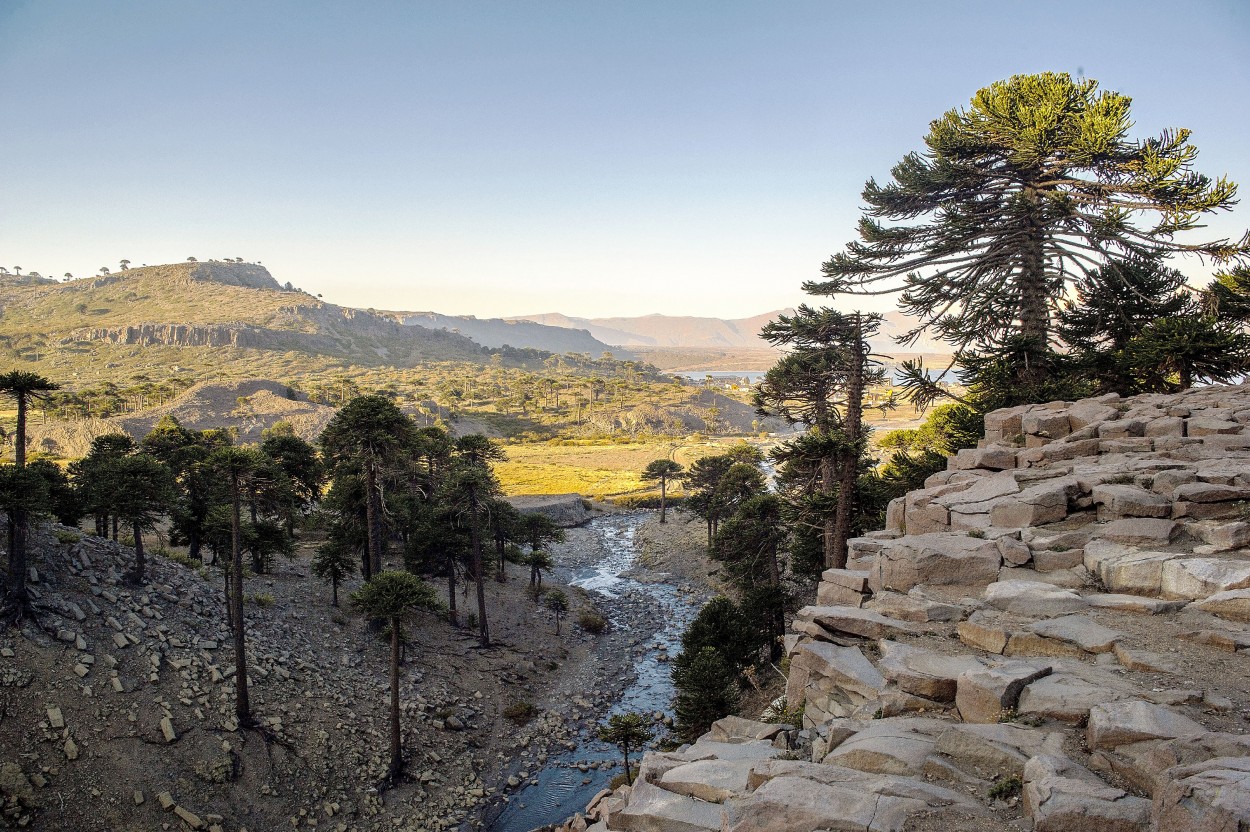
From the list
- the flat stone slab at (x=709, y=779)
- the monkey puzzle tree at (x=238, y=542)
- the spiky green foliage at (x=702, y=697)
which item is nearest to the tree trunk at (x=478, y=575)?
the monkey puzzle tree at (x=238, y=542)

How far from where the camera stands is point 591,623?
37031mm

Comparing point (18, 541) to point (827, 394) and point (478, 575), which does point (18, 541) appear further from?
point (827, 394)

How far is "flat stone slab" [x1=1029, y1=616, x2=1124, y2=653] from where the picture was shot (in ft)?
24.2

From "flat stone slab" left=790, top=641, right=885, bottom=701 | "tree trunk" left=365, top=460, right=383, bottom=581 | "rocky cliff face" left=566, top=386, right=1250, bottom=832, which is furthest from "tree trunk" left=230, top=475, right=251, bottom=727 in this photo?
"flat stone slab" left=790, top=641, right=885, bottom=701

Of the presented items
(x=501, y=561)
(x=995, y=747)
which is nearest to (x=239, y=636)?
(x=501, y=561)

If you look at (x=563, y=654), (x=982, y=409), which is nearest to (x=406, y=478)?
(x=563, y=654)

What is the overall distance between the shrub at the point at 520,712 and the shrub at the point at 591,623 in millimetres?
9637

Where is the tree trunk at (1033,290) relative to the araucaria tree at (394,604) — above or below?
above

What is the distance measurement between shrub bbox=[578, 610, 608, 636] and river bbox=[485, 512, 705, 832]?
1.75 m

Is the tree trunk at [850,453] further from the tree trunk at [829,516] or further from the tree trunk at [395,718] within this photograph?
the tree trunk at [395,718]

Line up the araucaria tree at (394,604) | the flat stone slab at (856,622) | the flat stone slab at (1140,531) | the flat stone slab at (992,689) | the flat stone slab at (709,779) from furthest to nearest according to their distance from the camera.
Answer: the araucaria tree at (394,604) → the flat stone slab at (1140,531) → the flat stone slab at (856,622) → the flat stone slab at (709,779) → the flat stone slab at (992,689)

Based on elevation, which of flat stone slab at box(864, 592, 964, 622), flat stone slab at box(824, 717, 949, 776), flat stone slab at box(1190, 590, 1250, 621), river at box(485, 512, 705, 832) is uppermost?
flat stone slab at box(1190, 590, 1250, 621)

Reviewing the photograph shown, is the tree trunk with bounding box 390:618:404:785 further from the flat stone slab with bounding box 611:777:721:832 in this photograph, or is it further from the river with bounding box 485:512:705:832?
the flat stone slab with bounding box 611:777:721:832

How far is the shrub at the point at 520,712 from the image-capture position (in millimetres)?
26438
